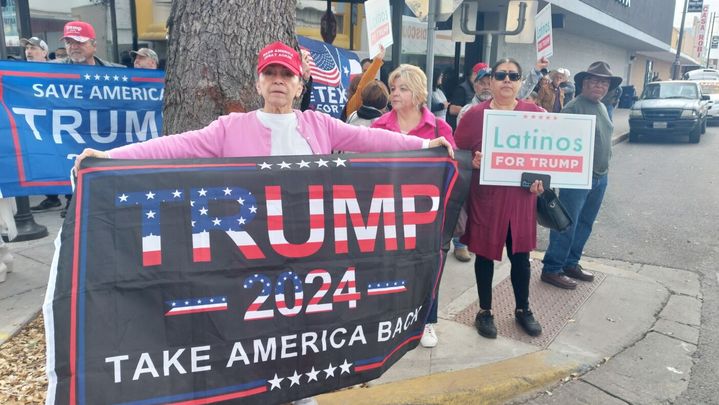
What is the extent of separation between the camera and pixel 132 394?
89.1 inches

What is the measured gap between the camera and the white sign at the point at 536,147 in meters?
3.57

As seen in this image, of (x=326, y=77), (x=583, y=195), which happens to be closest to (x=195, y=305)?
(x=583, y=195)

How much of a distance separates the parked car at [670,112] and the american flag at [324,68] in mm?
13520

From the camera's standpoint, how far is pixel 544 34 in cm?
716

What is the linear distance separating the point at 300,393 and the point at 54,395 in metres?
1.01

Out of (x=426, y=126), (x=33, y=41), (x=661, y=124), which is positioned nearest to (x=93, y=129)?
(x=33, y=41)

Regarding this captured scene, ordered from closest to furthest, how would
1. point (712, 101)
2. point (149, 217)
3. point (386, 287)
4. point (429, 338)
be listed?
point (149, 217) < point (386, 287) < point (429, 338) < point (712, 101)

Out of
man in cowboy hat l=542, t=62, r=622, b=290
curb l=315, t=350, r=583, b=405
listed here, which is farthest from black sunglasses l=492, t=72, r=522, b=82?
curb l=315, t=350, r=583, b=405

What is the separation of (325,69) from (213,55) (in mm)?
2438

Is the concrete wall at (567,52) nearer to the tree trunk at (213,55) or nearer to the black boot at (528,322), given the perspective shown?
the black boot at (528,322)

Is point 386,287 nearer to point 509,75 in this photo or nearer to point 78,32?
point 509,75

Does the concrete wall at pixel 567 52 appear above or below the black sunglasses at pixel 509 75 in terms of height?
above

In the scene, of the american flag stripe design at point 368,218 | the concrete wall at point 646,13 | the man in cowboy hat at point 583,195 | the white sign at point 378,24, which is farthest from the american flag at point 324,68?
the concrete wall at point 646,13

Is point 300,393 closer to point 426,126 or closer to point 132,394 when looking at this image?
point 132,394
